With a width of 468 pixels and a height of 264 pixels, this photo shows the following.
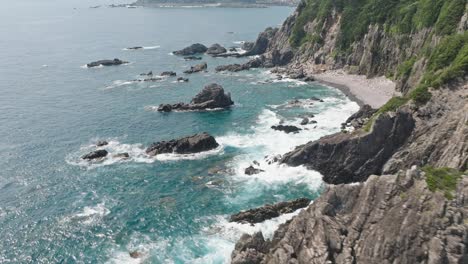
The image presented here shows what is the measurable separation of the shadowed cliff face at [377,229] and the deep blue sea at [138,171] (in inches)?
487

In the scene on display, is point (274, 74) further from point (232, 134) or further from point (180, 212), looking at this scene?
point (180, 212)

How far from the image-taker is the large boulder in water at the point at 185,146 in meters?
86.1

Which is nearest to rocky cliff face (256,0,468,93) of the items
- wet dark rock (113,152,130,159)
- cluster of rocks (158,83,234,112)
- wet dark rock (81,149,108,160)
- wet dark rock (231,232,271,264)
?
cluster of rocks (158,83,234,112)

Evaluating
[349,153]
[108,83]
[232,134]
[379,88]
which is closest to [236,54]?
[108,83]

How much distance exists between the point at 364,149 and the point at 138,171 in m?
39.5

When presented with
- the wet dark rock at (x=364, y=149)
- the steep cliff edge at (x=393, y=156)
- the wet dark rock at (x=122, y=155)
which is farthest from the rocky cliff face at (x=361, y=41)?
the wet dark rock at (x=122, y=155)

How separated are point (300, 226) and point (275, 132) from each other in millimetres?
50128

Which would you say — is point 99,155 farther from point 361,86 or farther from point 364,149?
point 361,86

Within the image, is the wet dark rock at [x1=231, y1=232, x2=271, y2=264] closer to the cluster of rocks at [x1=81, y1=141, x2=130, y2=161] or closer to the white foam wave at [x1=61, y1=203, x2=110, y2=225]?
the white foam wave at [x1=61, y1=203, x2=110, y2=225]

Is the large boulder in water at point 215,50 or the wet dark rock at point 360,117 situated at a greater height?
the wet dark rock at point 360,117

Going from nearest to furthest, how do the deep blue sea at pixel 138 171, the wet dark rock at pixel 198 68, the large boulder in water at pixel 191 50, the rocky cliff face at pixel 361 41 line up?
the deep blue sea at pixel 138 171 → the rocky cliff face at pixel 361 41 → the wet dark rock at pixel 198 68 → the large boulder in water at pixel 191 50

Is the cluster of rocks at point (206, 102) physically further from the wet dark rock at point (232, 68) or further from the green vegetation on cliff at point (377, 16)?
the green vegetation on cliff at point (377, 16)

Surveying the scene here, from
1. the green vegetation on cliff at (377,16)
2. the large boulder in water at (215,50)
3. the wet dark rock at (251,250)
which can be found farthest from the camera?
the large boulder in water at (215,50)

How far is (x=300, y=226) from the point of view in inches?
1763
